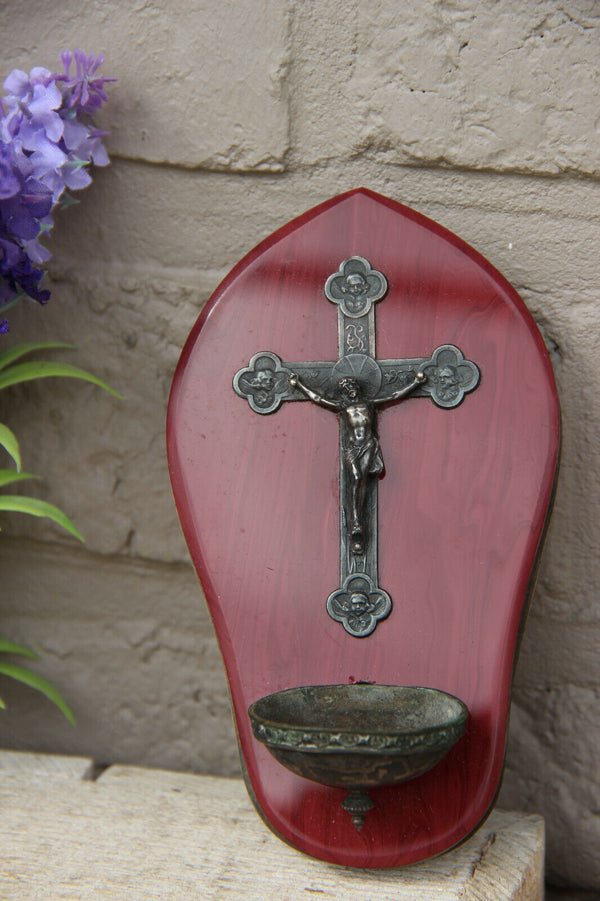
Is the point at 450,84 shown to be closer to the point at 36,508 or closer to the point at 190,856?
the point at 36,508

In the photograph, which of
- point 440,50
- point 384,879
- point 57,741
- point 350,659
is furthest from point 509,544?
point 57,741

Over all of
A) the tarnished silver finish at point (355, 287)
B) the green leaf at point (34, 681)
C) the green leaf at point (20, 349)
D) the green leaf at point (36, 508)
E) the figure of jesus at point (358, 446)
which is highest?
the tarnished silver finish at point (355, 287)

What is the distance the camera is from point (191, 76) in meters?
1.07

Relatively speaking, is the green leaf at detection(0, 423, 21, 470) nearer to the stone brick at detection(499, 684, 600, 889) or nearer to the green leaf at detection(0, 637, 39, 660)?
the green leaf at detection(0, 637, 39, 660)

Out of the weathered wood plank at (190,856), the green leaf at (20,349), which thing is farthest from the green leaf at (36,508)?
the weathered wood plank at (190,856)

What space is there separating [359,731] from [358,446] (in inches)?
11.3

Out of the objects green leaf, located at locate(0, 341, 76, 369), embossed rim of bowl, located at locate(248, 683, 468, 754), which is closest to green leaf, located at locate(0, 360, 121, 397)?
green leaf, located at locate(0, 341, 76, 369)

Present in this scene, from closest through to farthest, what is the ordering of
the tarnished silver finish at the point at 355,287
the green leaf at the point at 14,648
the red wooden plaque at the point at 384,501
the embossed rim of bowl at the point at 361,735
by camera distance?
the embossed rim of bowl at the point at 361,735, the red wooden plaque at the point at 384,501, the tarnished silver finish at the point at 355,287, the green leaf at the point at 14,648

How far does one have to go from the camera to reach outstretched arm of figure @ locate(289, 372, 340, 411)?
873 mm

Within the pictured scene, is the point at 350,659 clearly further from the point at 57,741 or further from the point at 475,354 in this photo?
the point at 57,741

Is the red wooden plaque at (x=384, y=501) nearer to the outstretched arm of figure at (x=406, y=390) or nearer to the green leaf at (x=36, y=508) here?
the outstretched arm of figure at (x=406, y=390)

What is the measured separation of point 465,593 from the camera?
0.83 metres

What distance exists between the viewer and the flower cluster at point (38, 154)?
0.92 metres

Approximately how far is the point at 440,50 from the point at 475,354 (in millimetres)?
399
